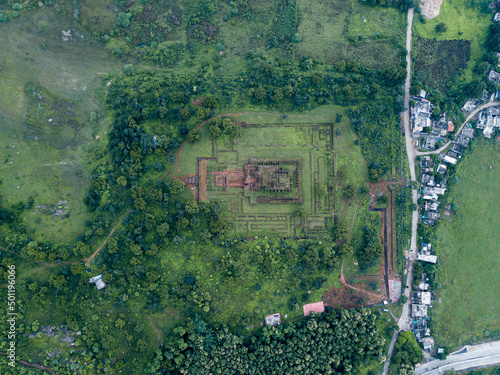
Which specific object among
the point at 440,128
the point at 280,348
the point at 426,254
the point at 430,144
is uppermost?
the point at 440,128

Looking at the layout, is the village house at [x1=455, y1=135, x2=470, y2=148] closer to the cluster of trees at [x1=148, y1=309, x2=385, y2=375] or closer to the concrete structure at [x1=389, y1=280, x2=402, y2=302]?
the concrete structure at [x1=389, y1=280, x2=402, y2=302]

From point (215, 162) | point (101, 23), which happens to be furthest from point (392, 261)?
point (101, 23)

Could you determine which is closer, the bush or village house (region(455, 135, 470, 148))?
village house (region(455, 135, 470, 148))

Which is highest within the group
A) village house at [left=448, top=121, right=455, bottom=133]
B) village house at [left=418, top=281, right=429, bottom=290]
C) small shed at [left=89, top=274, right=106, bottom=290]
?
village house at [left=448, top=121, right=455, bottom=133]

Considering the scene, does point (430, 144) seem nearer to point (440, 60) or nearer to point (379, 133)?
point (379, 133)

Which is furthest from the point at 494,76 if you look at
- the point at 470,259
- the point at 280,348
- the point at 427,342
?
the point at 280,348

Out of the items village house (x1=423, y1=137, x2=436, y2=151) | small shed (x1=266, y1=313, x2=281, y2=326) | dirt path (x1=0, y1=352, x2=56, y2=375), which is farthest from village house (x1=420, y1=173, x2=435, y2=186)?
dirt path (x1=0, y1=352, x2=56, y2=375)
